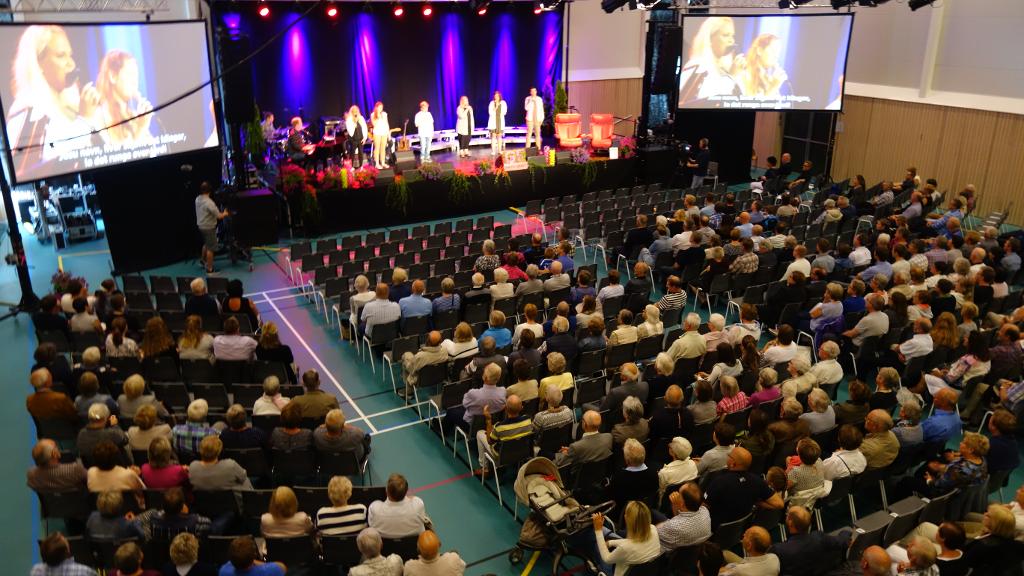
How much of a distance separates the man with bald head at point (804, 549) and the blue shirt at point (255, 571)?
11.1 feet

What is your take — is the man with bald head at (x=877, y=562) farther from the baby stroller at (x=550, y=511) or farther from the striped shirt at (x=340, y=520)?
the striped shirt at (x=340, y=520)

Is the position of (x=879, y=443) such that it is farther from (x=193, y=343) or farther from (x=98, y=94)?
(x=98, y=94)

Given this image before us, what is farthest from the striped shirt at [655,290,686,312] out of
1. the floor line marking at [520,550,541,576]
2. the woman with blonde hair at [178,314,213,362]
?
the woman with blonde hair at [178,314,213,362]

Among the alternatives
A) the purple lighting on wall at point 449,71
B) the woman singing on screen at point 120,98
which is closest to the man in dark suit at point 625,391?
the woman singing on screen at point 120,98

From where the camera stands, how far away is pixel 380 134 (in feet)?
63.6

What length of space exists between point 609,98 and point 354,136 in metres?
9.42

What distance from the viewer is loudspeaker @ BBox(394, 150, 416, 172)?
59.5ft

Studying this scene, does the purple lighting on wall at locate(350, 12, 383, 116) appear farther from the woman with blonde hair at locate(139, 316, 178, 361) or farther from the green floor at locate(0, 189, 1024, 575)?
the woman with blonde hair at locate(139, 316, 178, 361)

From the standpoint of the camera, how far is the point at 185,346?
8.54 meters

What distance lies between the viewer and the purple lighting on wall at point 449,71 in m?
22.4

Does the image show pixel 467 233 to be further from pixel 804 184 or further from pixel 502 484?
pixel 804 184

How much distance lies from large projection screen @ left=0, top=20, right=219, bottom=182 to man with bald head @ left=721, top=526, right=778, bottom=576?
31.6ft

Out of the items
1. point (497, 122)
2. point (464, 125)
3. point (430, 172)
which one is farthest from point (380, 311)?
point (497, 122)

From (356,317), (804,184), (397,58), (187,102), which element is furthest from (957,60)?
(187,102)
